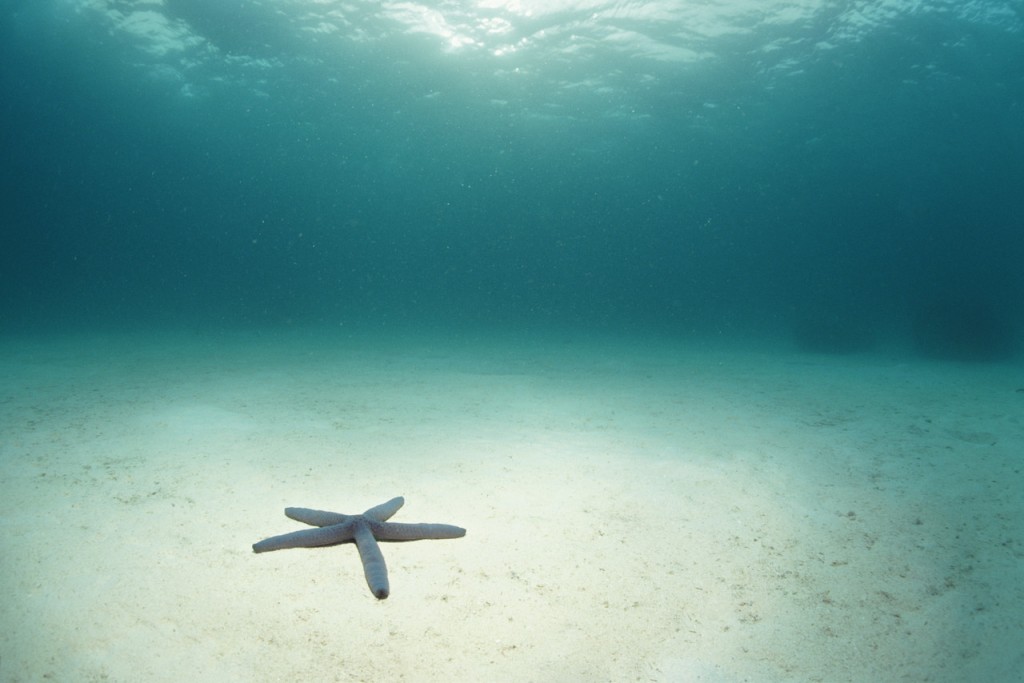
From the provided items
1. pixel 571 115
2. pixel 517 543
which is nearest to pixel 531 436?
pixel 517 543

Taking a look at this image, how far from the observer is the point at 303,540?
3.91 meters

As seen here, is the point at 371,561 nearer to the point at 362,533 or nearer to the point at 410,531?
the point at 362,533

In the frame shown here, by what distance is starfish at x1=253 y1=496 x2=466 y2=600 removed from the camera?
3.77 meters

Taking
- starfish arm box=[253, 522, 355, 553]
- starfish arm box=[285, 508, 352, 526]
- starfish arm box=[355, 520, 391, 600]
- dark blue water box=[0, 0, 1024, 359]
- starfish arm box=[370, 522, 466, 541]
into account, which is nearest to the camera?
starfish arm box=[355, 520, 391, 600]

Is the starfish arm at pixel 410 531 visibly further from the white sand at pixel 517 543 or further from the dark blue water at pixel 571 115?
the dark blue water at pixel 571 115

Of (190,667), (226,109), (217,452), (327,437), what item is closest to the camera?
(190,667)

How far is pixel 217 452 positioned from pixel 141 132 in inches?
2029

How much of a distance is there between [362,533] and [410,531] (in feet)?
1.23

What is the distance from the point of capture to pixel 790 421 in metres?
8.42

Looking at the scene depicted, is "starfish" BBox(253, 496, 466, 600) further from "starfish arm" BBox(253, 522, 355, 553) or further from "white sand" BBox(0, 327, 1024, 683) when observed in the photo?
"white sand" BBox(0, 327, 1024, 683)

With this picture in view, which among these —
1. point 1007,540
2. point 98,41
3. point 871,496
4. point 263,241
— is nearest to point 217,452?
point 871,496

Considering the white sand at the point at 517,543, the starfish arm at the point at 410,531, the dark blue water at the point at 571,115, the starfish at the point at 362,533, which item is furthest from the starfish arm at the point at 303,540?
the dark blue water at the point at 571,115

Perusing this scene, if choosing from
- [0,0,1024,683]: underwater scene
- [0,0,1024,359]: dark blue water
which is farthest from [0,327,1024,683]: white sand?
[0,0,1024,359]: dark blue water

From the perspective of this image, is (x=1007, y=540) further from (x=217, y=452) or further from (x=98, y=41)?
(x=98, y=41)
